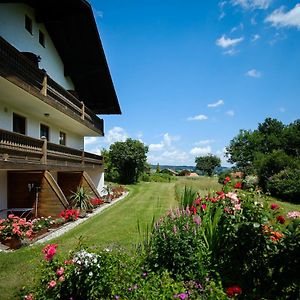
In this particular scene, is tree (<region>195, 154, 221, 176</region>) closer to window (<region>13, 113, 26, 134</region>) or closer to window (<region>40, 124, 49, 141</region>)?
window (<region>40, 124, 49, 141</region>)

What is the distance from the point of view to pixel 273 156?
34.4m

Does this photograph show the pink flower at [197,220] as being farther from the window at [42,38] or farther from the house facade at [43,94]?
the window at [42,38]

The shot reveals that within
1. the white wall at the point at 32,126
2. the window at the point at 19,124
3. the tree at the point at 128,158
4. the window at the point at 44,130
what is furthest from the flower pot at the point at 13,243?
the tree at the point at 128,158

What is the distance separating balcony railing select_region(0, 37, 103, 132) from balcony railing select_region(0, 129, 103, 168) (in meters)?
1.82

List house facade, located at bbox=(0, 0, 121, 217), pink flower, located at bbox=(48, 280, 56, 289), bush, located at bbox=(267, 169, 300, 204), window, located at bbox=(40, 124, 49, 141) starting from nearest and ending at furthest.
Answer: pink flower, located at bbox=(48, 280, 56, 289)
house facade, located at bbox=(0, 0, 121, 217)
window, located at bbox=(40, 124, 49, 141)
bush, located at bbox=(267, 169, 300, 204)

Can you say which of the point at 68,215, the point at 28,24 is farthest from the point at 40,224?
the point at 28,24

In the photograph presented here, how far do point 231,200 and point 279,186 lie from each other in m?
27.1

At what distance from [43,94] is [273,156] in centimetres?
2875

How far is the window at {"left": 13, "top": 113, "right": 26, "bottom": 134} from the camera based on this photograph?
44.3 feet

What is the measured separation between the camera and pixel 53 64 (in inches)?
683

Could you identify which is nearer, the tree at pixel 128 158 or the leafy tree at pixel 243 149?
the tree at pixel 128 158

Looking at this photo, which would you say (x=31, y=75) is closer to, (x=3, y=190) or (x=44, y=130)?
(x=3, y=190)

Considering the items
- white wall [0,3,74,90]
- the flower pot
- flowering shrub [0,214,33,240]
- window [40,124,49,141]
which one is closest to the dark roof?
white wall [0,3,74,90]

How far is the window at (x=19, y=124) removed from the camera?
13492 millimetres
